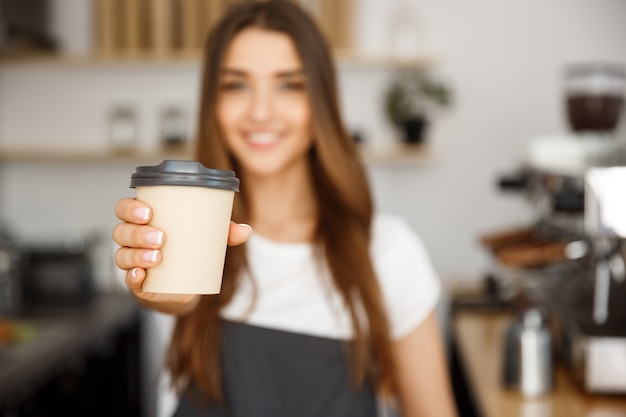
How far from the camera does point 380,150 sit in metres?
3.51

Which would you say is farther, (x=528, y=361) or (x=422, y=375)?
(x=528, y=361)

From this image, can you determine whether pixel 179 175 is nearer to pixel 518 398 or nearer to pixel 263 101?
pixel 263 101

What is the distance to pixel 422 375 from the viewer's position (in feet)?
5.23

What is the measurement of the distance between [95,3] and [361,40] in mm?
1186

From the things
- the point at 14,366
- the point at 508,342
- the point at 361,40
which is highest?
the point at 361,40

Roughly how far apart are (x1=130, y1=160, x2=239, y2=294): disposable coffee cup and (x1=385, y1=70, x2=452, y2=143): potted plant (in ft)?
8.92

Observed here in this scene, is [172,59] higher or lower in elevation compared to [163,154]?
higher

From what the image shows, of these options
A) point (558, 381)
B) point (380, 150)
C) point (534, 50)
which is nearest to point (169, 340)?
point (558, 381)

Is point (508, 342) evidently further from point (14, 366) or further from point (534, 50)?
point (534, 50)

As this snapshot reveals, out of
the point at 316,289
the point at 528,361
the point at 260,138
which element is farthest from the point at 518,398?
the point at 260,138

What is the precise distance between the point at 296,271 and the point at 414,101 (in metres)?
2.06

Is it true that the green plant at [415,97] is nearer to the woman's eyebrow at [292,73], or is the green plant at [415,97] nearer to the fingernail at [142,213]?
the woman's eyebrow at [292,73]

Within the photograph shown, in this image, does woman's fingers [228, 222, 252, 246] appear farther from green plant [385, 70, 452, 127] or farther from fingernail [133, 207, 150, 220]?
green plant [385, 70, 452, 127]

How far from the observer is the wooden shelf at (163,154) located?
3.47m
